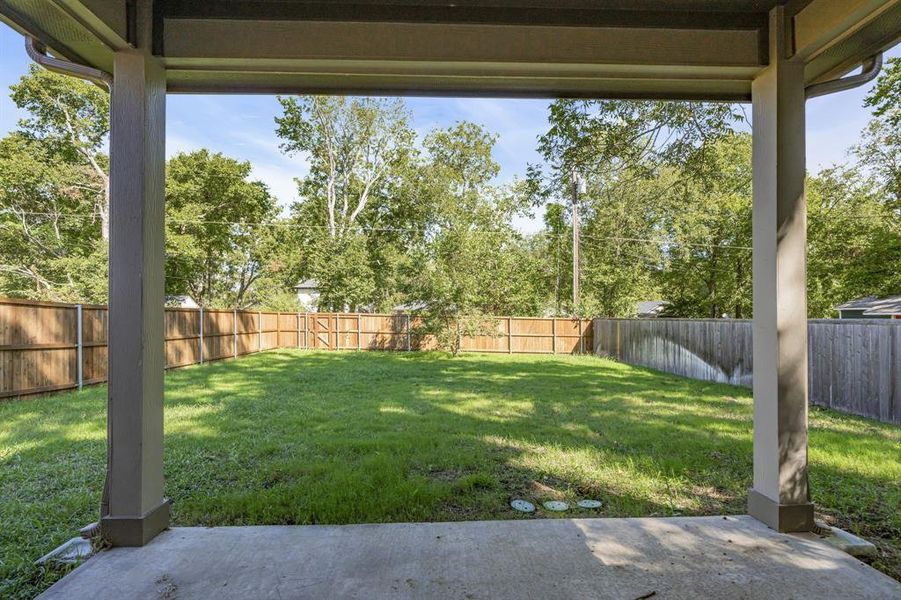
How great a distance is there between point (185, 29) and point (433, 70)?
4.34 feet

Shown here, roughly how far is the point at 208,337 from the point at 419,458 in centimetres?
983

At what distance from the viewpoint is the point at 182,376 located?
928 centimetres

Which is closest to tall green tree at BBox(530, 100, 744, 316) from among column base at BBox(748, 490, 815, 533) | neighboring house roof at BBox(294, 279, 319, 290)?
column base at BBox(748, 490, 815, 533)

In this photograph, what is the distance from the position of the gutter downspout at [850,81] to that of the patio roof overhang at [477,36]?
0.16 ft

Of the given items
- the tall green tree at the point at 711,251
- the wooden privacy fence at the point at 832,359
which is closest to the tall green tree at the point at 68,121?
the wooden privacy fence at the point at 832,359

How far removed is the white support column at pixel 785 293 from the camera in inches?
99.1

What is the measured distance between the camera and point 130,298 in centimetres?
235

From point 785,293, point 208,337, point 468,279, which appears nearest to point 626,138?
point 785,293

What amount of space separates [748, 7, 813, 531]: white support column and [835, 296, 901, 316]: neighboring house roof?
36.4ft

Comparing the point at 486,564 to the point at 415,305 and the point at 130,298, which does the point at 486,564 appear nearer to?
the point at 130,298

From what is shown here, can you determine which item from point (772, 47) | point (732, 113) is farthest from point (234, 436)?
point (732, 113)

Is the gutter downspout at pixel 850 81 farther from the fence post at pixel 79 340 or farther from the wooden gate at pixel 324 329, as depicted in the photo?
the wooden gate at pixel 324 329

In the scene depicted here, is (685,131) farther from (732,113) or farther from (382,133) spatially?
(382,133)

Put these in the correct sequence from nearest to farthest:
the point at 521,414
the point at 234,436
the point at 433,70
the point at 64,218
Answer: the point at 433,70 < the point at 234,436 < the point at 521,414 < the point at 64,218
